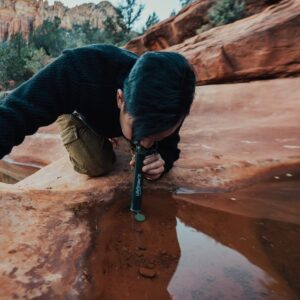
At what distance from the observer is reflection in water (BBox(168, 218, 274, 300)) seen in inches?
41.8

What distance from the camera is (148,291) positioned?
108 centimetres

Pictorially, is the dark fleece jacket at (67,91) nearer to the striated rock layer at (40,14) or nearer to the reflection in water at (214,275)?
the reflection in water at (214,275)

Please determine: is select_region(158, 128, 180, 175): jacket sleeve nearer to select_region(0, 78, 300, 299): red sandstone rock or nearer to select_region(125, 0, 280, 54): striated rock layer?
select_region(0, 78, 300, 299): red sandstone rock

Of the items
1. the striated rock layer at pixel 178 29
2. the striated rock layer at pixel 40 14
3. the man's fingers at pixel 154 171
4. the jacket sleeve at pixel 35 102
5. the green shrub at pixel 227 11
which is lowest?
the striated rock layer at pixel 40 14

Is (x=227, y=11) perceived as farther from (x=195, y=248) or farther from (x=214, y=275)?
(x=214, y=275)

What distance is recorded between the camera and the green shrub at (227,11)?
714 cm

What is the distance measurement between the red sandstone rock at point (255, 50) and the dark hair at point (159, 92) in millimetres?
3501

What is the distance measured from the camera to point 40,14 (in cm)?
4400

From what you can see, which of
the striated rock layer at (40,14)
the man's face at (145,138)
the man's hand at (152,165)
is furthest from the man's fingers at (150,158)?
the striated rock layer at (40,14)

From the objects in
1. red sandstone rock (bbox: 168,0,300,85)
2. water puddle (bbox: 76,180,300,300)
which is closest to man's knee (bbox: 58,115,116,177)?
water puddle (bbox: 76,180,300,300)

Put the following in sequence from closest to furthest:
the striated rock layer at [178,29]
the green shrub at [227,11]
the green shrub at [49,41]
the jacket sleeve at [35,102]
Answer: the jacket sleeve at [35,102] → the green shrub at [227,11] → the striated rock layer at [178,29] → the green shrub at [49,41]

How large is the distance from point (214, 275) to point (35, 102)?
98cm

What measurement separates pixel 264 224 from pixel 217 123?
2005 millimetres

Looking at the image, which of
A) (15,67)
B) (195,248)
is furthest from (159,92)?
(15,67)
